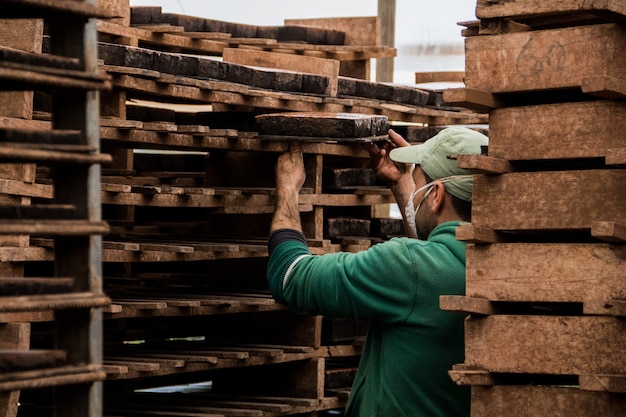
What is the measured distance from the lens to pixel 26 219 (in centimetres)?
329

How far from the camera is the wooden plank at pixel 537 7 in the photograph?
13.7ft

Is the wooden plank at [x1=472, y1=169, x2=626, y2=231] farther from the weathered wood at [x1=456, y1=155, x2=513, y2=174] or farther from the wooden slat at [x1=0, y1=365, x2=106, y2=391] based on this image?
the wooden slat at [x1=0, y1=365, x2=106, y2=391]

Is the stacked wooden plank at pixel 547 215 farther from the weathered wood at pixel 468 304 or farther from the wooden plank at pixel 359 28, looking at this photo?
the wooden plank at pixel 359 28

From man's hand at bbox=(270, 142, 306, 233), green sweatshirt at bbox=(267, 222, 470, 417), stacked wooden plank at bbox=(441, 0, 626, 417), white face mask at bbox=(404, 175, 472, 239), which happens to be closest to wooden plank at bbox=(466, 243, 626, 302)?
stacked wooden plank at bbox=(441, 0, 626, 417)

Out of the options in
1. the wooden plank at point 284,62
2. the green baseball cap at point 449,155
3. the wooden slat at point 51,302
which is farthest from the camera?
the wooden plank at point 284,62

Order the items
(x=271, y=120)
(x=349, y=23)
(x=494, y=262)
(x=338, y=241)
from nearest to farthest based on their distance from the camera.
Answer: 1. (x=494, y=262)
2. (x=271, y=120)
3. (x=338, y=241)
4. (x=349, y=23)

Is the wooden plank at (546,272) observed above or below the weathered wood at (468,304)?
above

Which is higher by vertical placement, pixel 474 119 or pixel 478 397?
pixel 474 119

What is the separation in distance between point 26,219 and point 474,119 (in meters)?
4.68

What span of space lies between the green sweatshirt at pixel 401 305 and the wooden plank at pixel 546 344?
46cm

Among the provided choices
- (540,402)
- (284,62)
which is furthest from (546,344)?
(284,62)

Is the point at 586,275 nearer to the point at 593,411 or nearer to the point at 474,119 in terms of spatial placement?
the point at 593,411

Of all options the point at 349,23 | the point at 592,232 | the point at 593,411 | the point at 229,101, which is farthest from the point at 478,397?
the point at 349,23

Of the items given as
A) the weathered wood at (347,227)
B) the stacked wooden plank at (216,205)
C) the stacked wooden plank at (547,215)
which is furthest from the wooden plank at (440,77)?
the stacked wooden plank at (547,215)
